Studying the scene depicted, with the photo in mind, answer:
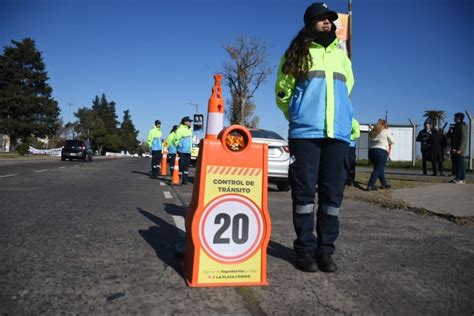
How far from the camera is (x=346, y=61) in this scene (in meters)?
3.28

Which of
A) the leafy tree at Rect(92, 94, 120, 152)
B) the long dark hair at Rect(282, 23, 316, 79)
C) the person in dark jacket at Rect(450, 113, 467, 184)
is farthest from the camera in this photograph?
the leafy tree at Rect(92, 94, 120, 152)

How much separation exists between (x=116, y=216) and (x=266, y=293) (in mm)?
3030

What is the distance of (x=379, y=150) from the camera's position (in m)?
9.45

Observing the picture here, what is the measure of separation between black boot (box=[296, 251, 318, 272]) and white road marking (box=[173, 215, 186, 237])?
144 cm

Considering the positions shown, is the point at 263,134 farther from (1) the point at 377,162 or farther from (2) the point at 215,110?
(2) the point at 215,110

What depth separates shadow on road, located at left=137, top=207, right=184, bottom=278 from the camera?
3.09 m

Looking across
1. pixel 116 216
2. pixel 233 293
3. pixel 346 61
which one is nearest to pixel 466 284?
pixel 233 293

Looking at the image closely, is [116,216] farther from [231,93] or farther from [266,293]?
[231,93]

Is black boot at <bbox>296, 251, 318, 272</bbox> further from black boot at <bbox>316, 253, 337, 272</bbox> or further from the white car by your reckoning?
the white car

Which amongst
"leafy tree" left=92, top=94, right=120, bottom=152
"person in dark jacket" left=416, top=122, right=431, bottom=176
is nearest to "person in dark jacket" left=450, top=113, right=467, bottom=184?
"person in dark jacket" left=416, top=122, right=431, bottom=176

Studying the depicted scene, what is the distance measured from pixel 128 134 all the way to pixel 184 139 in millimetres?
133355

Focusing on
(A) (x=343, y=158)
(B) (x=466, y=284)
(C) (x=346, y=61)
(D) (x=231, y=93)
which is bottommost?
(B) (x=466, y=284)

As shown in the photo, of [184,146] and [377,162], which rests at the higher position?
[184,146]

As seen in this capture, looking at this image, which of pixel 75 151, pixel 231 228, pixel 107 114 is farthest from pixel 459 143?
pixel 107 114
